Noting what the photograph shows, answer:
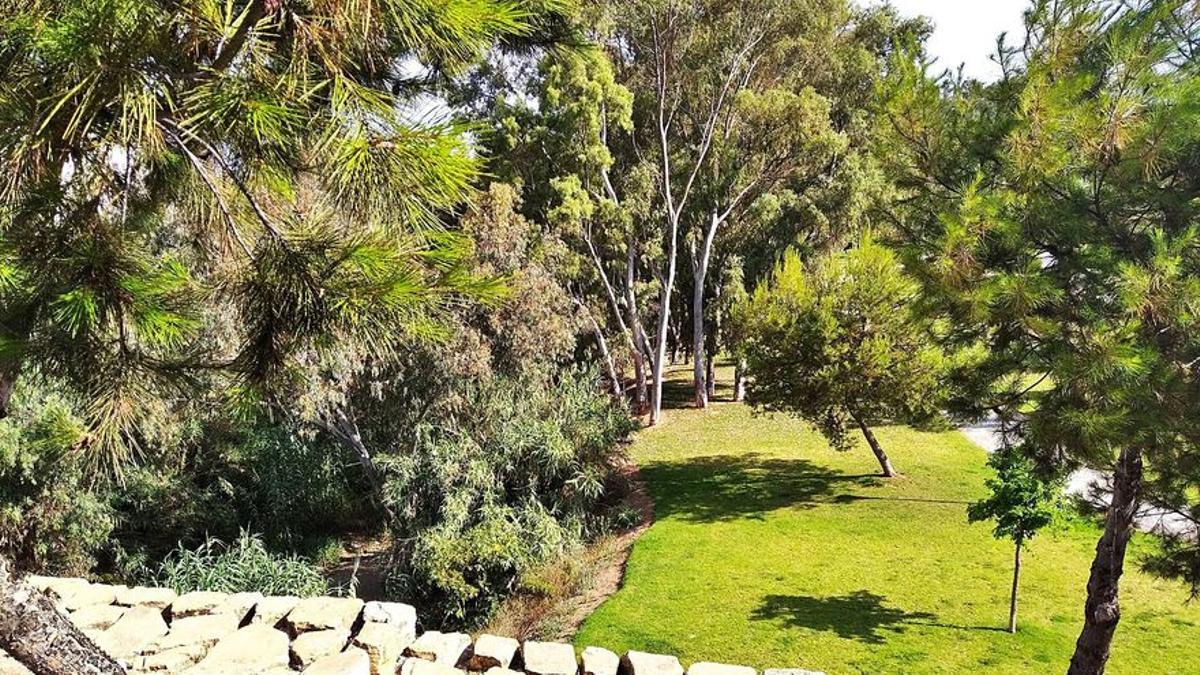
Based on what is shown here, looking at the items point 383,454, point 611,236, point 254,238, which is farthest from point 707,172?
point 254,238

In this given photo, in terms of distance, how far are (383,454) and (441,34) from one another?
7529 mm

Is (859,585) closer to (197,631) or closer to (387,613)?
(387,613)

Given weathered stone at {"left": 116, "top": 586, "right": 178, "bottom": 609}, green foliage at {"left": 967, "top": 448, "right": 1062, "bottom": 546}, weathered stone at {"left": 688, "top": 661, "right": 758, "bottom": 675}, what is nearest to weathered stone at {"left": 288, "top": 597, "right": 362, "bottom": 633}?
weathered stone at {"left": 116, "top": 586, "right": 178, "bottom": 609}

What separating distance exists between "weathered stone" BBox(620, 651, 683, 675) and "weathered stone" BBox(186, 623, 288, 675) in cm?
164

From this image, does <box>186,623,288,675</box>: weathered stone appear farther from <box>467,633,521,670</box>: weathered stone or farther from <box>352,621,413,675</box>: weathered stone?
<box>467,633,521,670</box>: weathered stone

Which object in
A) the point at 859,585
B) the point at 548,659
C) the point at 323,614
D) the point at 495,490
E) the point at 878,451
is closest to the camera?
the point at 548,659

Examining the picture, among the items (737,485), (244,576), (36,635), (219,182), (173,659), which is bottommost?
(244,576)

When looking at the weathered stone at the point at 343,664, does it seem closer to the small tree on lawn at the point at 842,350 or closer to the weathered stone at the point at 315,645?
the weathered stone at the point at 315,645

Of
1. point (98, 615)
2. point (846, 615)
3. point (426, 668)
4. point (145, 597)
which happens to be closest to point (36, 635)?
point (426, 668)

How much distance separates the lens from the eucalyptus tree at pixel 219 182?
1.53 metres

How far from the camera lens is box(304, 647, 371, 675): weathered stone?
129 inches

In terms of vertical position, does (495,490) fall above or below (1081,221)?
below

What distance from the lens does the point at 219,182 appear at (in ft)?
7.00

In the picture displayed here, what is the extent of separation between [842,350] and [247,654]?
7874 millimetres
